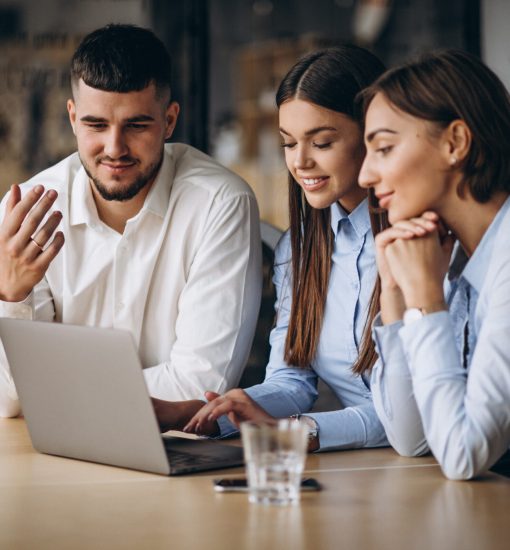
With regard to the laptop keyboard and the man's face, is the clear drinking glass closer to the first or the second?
the laptop keyboard

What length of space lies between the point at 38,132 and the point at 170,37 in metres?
0.70

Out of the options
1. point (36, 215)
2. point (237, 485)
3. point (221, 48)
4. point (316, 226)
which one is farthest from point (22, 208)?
point (221, 48)

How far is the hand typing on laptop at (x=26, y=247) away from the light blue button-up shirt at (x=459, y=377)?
83 centimetres

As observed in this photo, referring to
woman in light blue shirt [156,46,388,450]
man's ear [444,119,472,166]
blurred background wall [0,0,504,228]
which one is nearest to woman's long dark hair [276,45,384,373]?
woman in light blue shirt [156,46,388,450]

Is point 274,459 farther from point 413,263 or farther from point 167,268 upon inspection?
point 167,268

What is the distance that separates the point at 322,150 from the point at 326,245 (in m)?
0.20

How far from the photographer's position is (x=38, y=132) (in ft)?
14.5

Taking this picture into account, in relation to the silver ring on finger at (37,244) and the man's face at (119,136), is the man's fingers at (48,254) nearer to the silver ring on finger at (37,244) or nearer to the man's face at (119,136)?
the silver ring on finger at (37,244)

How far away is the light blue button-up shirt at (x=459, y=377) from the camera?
1.47m

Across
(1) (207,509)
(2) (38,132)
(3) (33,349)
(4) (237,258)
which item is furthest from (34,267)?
(2) (38,132)

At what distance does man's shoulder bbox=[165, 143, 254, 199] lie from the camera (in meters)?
2.40

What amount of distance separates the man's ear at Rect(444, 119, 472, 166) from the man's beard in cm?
89

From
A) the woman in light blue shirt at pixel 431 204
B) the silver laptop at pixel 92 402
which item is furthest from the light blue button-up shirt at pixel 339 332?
the silver laptop at pixel 92 402

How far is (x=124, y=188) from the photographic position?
2359 millimetres
